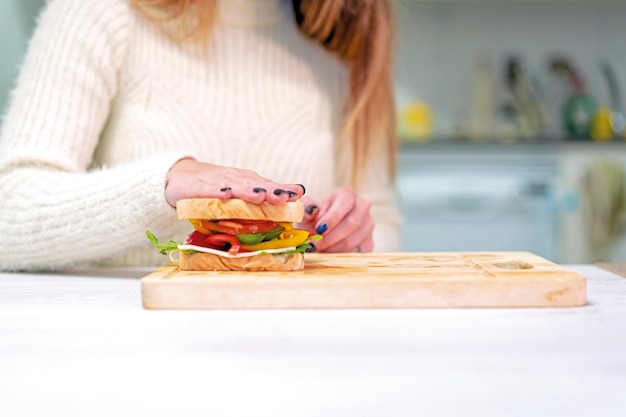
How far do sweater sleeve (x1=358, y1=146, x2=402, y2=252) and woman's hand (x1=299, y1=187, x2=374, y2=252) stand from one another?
326mm

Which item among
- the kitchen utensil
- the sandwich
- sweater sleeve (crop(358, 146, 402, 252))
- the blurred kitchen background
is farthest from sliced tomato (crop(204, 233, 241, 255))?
the kitchen utensil

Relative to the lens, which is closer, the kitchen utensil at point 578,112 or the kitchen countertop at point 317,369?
the kitchen countertop at point 317,369

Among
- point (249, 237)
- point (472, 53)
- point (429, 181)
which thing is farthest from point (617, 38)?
point (249, 237)

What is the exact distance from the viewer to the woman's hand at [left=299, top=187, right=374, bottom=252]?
1012mm

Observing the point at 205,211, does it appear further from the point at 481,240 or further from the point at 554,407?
the point at 481,240

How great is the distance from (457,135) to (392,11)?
2.05m

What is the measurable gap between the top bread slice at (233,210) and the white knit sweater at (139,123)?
0.49 ft

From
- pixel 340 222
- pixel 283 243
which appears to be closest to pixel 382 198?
pixel 340 222

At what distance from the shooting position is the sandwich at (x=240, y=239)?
2.44ft

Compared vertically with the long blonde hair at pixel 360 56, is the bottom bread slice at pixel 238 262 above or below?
below

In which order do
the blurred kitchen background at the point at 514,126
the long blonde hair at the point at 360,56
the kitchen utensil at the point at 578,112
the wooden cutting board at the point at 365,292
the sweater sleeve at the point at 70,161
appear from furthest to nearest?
the kitchen utensil at the point at 578,112 → the blurred kitchen background at the point at 514,126 → the long blonde hair at the point at 360,56 → the sweater sleeve at the point at 70,161 → the wooden cutting board at the point at 365,292

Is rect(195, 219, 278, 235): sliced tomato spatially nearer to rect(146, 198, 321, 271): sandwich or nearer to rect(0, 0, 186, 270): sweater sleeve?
rect(146, 198, 321, 271): sandwich

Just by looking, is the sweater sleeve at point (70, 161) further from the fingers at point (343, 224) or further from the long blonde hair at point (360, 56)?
the long blonde hair at point (360, 56)

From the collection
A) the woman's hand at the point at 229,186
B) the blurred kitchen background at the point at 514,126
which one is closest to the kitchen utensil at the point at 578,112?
the blurred kitchen background at the point at 514,126
